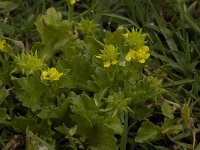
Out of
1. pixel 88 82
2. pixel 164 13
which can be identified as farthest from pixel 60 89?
pixel 164 13

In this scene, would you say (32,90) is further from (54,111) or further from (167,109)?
(167,109)

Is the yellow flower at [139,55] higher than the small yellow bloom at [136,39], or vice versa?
the small yellow bloom at [136,39]

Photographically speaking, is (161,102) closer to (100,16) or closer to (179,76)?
(179,76)

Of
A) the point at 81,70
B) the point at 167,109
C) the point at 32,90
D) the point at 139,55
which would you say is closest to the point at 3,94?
the point at 32,90

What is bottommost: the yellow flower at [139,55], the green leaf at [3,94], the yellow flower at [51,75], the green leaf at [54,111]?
the green leaf at [54,111]

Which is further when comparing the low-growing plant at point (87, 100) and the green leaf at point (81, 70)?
the green leaf at point (81, 70)

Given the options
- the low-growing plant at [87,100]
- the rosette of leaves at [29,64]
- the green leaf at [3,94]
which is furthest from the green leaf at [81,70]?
the green leaf at [3,94]

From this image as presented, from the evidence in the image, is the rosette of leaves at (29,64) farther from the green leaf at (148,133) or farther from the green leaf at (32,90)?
the green leaf at (148,133)

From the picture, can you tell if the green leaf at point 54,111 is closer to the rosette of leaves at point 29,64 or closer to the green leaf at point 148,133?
the rosette of leaves at point 29,64
